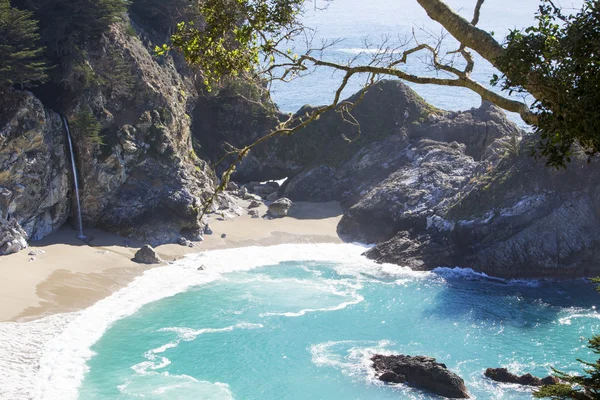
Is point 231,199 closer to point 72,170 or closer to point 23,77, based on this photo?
point 72,170

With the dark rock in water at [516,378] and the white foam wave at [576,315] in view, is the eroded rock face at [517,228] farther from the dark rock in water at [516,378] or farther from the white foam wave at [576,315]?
the dark rock in water at [516,378]

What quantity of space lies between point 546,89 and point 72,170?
1163 inches

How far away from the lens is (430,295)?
100.0 ft

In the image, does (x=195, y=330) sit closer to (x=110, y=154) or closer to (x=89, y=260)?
(x=89, y=260)

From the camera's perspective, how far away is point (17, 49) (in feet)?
98.5

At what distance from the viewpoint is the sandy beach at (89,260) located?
85.5ft

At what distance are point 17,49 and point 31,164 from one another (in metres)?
5.11

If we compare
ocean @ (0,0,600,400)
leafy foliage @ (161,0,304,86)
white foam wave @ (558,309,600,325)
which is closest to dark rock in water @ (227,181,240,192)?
ocean @ (0,0,600,400)

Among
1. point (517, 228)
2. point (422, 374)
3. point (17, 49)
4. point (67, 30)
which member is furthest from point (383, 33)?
point (422, 374)

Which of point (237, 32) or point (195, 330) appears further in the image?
point (195, 330)

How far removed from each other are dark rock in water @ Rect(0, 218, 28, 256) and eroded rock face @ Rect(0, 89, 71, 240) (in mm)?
396

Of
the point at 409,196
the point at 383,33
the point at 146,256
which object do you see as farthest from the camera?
the point at 383,33

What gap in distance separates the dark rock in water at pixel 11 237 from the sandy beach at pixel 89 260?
347mm

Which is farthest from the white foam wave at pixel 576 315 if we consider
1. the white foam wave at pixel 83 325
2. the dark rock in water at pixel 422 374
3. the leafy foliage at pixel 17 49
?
the leafy foliage at pixel 17 49
